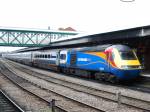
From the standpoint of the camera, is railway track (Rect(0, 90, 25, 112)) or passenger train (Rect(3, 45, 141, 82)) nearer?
railway track (Rect(0, 90, 25, 112))

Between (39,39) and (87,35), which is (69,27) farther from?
(87,35)

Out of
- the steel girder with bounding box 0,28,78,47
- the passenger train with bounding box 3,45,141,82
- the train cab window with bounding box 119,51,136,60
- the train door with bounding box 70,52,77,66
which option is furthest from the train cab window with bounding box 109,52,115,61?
the steel girder with bounding box 0,28,78,47

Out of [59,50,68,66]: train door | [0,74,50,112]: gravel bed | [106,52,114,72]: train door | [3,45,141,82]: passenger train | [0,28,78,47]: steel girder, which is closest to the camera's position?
[0,74,50,112]: gravel bed

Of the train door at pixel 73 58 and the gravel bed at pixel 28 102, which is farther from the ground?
the train door at pixel 73 58

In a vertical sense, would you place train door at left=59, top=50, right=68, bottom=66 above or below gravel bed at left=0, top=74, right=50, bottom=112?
above

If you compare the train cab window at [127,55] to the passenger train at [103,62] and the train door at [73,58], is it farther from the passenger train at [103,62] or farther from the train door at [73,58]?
the train door at [73,58]

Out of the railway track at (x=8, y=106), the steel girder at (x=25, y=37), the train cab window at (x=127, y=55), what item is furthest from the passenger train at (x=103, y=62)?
the steel girder at (x=25, y=37)

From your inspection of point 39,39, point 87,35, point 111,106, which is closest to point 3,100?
point 111,106

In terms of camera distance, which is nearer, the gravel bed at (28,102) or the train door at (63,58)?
the gravel bed at (28,102)

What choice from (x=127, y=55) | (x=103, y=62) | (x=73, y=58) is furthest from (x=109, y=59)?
(x=73, y=58)

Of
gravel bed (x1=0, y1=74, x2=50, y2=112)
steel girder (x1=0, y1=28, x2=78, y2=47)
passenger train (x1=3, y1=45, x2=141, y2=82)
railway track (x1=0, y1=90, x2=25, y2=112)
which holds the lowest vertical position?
gravel bed (x1=0, y1=74, x2=50, y2=112)

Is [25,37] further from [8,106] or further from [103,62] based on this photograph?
[8,106]

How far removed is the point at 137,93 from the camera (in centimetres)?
2038

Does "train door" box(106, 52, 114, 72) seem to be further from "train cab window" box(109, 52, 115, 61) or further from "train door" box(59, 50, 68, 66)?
"train door" box(59, 50, 68, 66)
